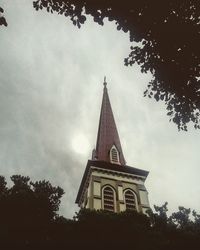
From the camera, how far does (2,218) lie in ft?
57.5

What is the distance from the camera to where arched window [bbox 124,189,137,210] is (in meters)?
33.6

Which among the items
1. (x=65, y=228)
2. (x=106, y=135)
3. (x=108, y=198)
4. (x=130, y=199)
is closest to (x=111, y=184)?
(x=108, y=198)

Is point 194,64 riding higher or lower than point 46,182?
lower

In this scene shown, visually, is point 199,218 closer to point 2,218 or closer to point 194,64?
point 2,218

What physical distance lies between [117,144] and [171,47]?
31.6 m

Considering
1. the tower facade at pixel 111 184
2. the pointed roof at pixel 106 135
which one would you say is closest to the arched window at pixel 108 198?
the tower facade at pixel 111 184

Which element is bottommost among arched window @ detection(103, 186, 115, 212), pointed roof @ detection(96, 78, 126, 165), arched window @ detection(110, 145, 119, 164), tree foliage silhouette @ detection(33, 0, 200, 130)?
tree foliage silhouette @ detection(33, 0, 200, 130)

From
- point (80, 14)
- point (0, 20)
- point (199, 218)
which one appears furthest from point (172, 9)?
point (199, 218)

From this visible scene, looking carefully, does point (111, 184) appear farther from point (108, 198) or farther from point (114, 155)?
point (114, 155)

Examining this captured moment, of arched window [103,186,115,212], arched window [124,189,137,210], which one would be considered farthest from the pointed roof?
arched window [103,186,115,212]

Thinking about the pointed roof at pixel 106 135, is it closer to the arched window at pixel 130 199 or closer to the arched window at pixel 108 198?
the arched window at pixel 130 199

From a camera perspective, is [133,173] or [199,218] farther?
[133,173]

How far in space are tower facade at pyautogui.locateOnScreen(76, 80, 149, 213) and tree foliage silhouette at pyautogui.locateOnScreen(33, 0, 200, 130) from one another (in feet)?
73.3

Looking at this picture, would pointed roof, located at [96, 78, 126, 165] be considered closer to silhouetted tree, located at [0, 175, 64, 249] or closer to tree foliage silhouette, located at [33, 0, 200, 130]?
silhouetted tree, located at [0, 175, 64, 249]
